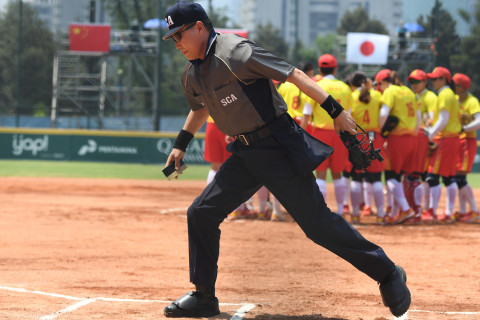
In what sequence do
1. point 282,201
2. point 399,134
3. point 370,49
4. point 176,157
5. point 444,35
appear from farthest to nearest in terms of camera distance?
point 370,49
point 444,35
point 399,134
point 176,157
point 282,201

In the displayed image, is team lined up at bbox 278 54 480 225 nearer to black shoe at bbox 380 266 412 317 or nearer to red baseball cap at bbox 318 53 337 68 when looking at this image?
red baseball cap at bbox 318 53 337 68

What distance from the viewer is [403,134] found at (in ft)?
35.4

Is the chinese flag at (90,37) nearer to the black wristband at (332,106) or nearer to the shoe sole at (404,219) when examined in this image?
the shoe sole at (404,219)

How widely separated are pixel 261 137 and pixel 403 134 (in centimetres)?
660

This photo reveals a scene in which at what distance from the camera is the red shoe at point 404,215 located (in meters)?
10.9

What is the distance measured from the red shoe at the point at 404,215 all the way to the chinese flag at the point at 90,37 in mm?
21269

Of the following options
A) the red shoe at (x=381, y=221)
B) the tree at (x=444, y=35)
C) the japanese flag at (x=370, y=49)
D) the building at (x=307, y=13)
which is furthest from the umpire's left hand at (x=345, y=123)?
the building at (x=307, y=13)

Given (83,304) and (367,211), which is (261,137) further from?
(367,211)

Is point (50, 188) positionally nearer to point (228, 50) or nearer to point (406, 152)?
point (406, 152)

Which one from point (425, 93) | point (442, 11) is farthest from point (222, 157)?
point (442, 11)

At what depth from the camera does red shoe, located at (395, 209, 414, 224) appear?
10898mm

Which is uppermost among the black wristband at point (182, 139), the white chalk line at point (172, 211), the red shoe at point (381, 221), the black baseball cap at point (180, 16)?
the black baseball cap at point (180, 16)

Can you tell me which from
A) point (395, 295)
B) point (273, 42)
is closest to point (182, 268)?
point (395, 295)

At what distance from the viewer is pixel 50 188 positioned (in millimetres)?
15508
